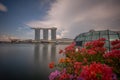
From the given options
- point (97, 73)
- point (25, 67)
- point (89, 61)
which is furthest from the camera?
point (25, 67)

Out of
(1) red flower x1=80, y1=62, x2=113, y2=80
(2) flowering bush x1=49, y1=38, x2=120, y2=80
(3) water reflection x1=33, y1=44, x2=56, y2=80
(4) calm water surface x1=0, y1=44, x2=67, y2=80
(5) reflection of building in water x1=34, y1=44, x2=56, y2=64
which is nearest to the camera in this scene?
(1) red flower x1=80, y1=62, x2=113, y2=80

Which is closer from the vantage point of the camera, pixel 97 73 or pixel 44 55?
pixel 97 73

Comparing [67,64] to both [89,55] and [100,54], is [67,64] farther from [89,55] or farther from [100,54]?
[100,54]

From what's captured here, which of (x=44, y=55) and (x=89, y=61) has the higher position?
(x=89, y=61)

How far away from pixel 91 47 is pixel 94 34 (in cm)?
1958

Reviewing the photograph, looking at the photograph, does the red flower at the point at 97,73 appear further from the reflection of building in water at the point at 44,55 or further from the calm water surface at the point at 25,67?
the reflection of building in water at the point at 44,55

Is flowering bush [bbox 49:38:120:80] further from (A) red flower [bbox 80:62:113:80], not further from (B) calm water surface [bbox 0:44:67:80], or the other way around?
(B) calm water surface [bbox 0:44:67:80]

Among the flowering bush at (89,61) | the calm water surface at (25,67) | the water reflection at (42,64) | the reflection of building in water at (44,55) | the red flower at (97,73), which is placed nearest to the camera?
the red flower at (97,73)

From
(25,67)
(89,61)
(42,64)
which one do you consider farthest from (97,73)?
(42,64)

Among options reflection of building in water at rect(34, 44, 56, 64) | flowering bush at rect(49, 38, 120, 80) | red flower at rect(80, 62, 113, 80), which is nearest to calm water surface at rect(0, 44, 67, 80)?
reflection of building in water at rect(34, 44, 56, 64)

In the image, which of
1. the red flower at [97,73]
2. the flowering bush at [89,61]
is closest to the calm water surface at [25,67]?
the flowering bush at [89,61]

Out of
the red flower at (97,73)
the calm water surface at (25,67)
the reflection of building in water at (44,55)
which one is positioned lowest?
the reflection of building in water at (44,55)

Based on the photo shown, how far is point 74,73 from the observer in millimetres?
3350

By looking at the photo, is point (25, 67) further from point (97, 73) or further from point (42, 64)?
point (97, 73)
